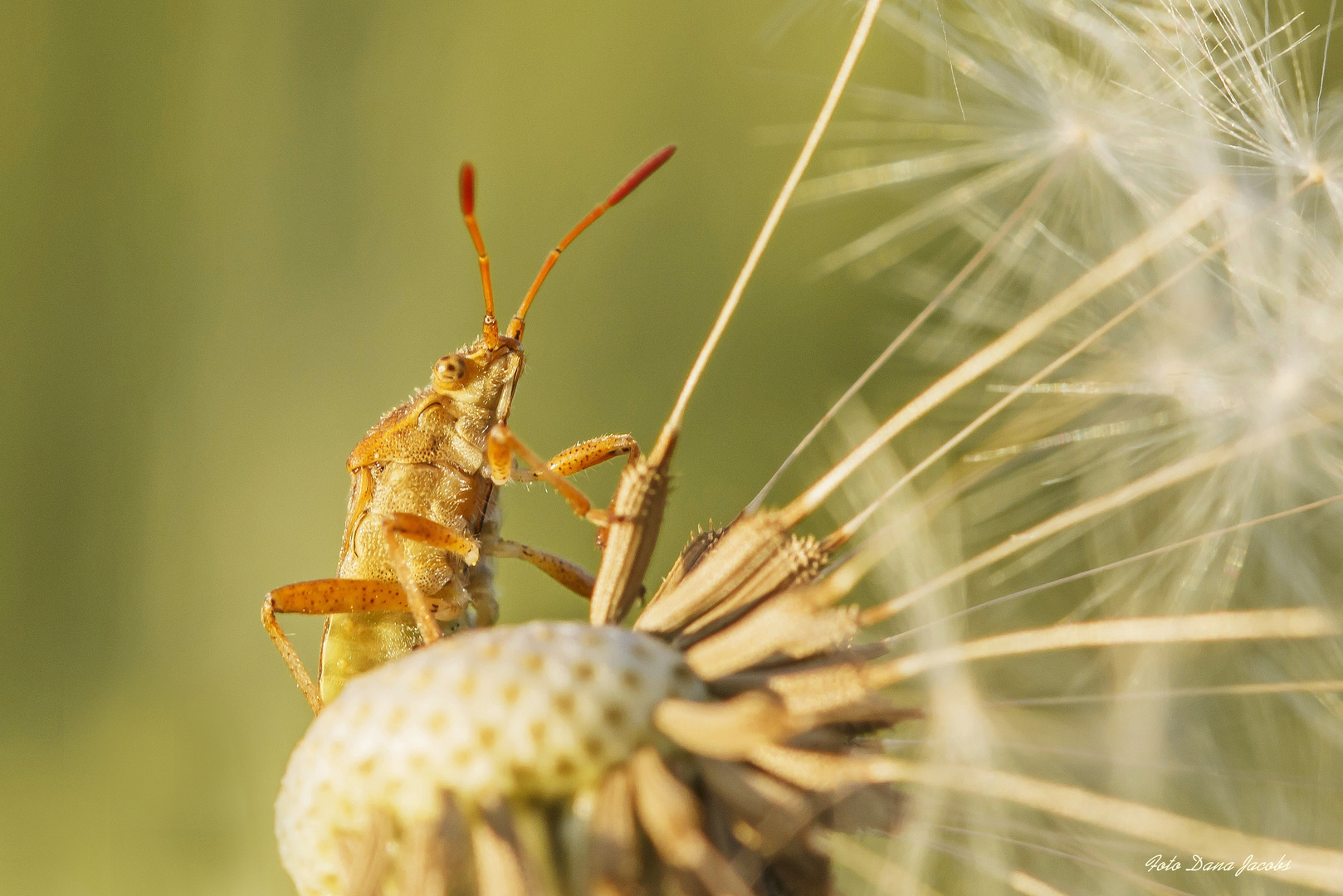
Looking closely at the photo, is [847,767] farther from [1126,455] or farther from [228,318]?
[228,318]

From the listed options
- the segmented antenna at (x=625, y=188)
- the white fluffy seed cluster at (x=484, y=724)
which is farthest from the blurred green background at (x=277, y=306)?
the white fluffy seed cluster at (x=484, y=724)

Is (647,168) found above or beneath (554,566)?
above

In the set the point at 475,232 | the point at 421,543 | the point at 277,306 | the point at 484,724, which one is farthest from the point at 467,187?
the point at 277,306

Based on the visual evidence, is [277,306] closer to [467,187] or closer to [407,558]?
[407,558]

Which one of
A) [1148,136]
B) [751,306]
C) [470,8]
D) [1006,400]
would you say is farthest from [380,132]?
[1006,400]

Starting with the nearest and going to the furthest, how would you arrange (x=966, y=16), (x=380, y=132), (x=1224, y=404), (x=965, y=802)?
(x=965, y=802) < (x=1224, y=404) < (x=966, y=16) < (x=380, y=132)

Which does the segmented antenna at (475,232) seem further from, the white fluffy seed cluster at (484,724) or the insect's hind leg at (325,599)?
the white fluffy seed cluster at (484,724)
